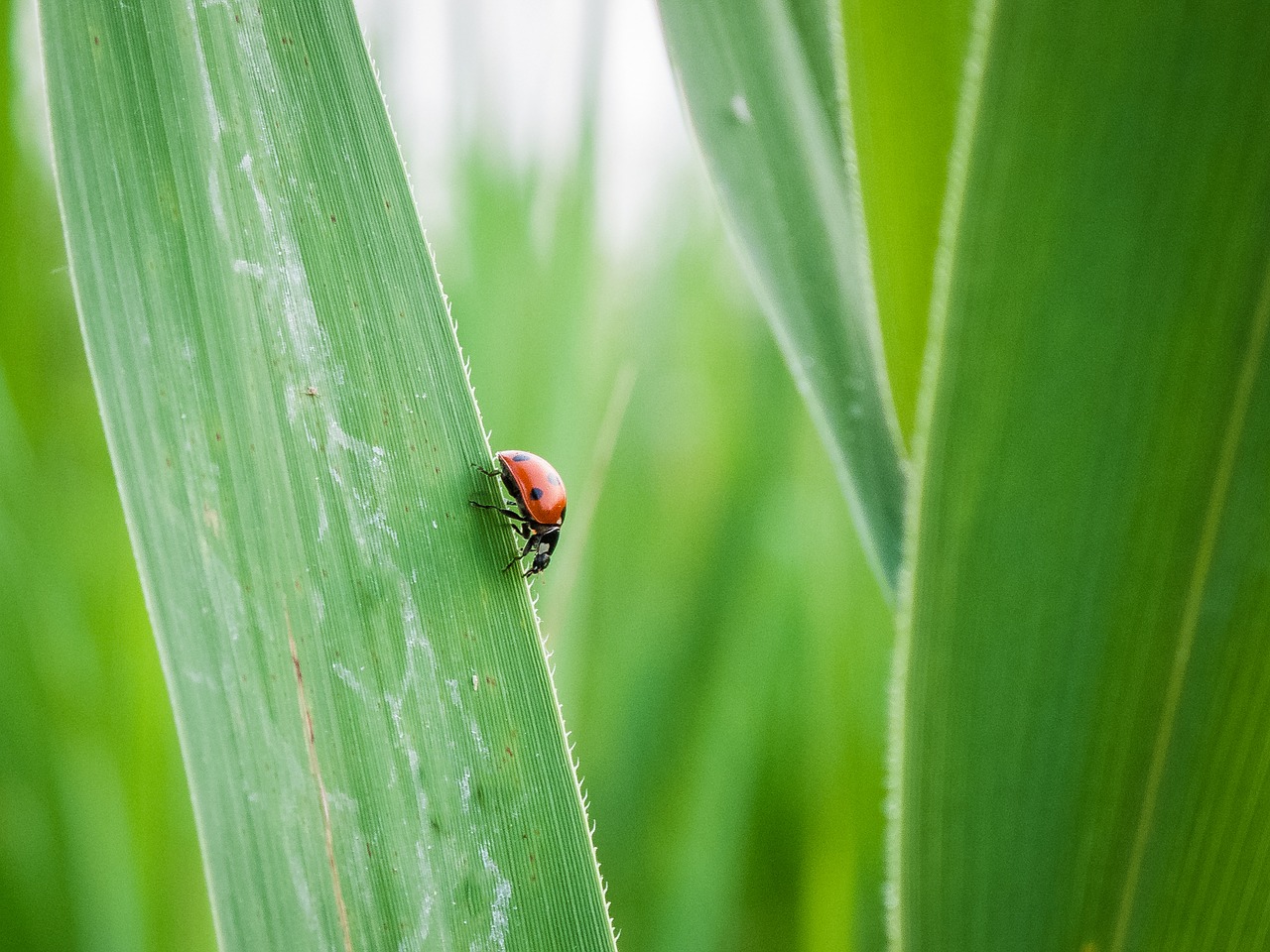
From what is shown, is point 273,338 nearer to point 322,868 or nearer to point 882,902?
point 322,868

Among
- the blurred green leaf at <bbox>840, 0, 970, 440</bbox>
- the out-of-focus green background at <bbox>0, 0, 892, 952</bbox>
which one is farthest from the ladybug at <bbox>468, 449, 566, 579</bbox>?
the blurred green leaf at <bbox>840, 0, 970, 440</bbox>

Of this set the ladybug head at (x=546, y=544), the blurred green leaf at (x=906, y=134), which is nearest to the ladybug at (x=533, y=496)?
the ladybug head at (x=546, y=544)

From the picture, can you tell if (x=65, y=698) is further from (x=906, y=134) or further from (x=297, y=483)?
(x=906, y=134)

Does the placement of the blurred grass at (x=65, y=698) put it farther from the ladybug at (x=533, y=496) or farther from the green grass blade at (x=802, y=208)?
the green grass blade at (x=802, y=208)

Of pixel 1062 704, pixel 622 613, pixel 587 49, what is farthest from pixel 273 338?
pixel 587 49

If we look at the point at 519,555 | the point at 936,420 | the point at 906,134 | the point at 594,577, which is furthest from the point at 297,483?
the point at 594,577

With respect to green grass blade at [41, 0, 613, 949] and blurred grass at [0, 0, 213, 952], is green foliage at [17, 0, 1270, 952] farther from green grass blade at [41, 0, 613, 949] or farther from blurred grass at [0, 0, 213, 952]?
blurred grass at [0, 0, 213, 952]
